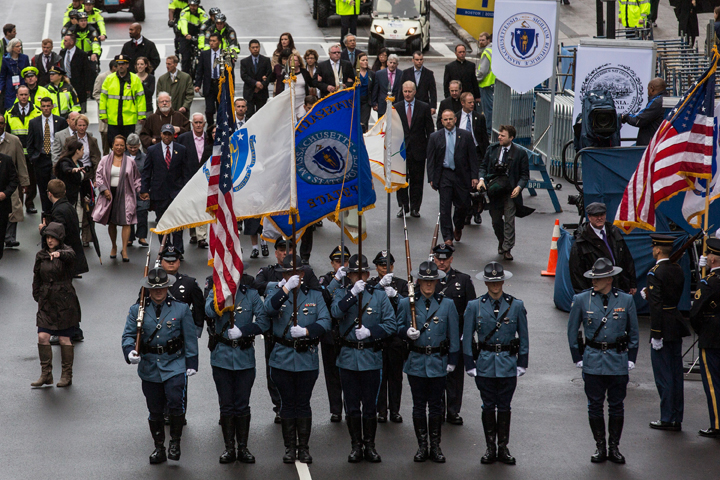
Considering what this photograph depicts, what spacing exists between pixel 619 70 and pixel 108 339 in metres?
10.1

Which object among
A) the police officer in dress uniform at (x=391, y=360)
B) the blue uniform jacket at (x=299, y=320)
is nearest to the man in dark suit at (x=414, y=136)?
the police officer in dress uniform at (x=391, y=360)

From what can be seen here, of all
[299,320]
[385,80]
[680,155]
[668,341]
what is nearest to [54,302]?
[299,320]

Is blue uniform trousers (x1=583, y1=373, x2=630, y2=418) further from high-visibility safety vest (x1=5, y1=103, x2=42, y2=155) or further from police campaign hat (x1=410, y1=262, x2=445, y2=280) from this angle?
high-visibility safety vest (x1=5, y1=103, x2=42, y2=155)

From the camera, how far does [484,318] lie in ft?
31.8

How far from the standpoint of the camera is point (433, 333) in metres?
9.72

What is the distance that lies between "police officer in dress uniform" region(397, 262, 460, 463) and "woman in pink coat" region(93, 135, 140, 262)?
6917 millimetres

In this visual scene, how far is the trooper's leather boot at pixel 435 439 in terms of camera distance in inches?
378

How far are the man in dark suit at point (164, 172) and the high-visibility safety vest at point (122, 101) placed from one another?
3.52 meters

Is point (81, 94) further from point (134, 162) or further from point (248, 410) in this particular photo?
point (248, 410)

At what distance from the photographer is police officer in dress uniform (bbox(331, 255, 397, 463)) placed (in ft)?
31.6

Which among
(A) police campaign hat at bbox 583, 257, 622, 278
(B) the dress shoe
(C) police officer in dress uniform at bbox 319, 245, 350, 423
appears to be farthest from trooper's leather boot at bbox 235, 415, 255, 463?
(B) the dress shoe

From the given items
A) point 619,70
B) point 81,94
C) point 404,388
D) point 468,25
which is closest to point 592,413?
point 404,388

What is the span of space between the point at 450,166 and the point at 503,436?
7000mm

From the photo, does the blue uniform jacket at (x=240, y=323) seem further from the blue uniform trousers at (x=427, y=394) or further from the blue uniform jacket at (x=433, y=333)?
the blue uniform trousers at (x=427, y=394)
